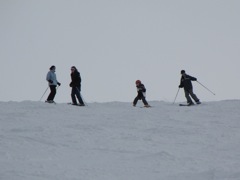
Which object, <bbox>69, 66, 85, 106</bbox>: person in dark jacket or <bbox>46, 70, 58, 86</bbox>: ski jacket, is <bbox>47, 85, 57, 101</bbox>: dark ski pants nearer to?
<bbox>46, 70, 58, 86</bbox>: ski jacket

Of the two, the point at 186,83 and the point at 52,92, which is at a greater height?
the point at 186,83

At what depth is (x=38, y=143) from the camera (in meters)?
8.40

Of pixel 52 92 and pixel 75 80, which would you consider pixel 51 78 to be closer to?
pixel 52 92

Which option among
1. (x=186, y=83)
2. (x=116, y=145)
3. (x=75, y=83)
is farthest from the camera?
(x=186, y=83)

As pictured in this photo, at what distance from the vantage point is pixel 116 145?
8.61 meters

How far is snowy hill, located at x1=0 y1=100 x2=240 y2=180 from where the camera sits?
6543 millimetres

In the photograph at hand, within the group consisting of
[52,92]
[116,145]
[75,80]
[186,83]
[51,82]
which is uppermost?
[186,83]

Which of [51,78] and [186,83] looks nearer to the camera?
[51,78]

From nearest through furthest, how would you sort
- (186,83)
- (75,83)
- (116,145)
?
1. (116,145)
2. (75,83)
3. (186,83)

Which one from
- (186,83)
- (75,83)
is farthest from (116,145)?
(186,83)

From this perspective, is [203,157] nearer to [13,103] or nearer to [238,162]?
[238,162]

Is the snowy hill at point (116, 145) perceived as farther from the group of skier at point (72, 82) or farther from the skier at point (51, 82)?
the skier at point (51, 82)

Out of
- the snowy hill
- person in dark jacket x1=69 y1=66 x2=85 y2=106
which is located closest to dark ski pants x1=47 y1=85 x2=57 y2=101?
person in dark jacket x1=69 y1=66 x2=85 y2=106

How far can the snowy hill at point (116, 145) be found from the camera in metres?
6.54
